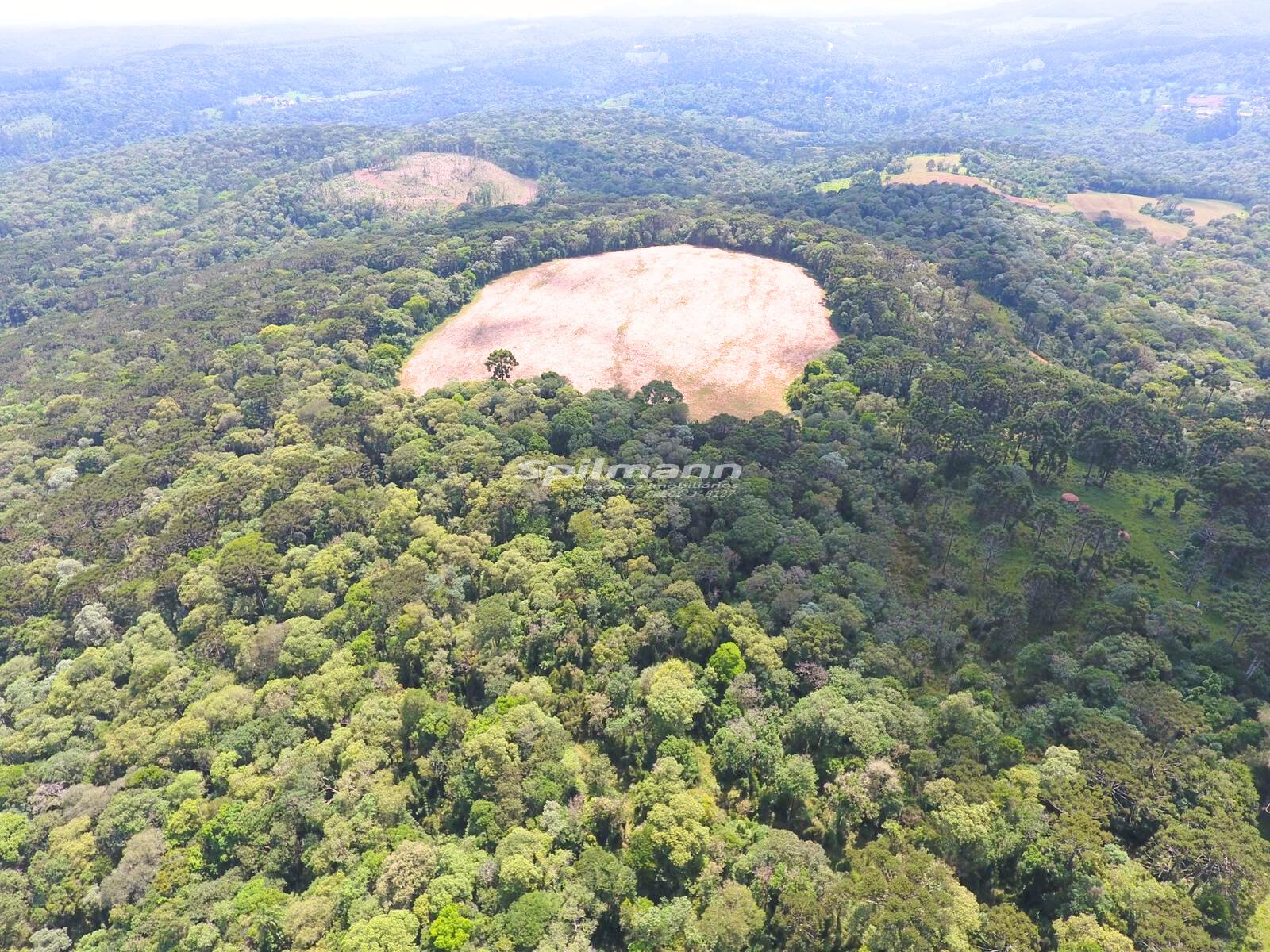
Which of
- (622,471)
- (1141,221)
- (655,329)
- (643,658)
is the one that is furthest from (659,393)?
(1141,221)

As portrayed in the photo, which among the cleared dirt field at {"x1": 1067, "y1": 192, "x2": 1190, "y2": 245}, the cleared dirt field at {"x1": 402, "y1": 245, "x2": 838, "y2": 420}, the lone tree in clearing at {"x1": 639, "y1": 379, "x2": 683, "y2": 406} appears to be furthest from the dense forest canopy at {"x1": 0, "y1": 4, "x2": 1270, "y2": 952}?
the cleared dirt field at {"x1": 1067, "y1": 192, "x2": 1190, "y2": 245}

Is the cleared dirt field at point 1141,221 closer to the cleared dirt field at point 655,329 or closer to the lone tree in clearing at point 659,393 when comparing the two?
the cleared dirt field at point 655,329

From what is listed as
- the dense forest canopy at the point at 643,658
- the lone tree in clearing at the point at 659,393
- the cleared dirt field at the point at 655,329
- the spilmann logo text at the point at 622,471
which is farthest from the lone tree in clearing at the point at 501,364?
the spilmann logo text at the point at 622,471

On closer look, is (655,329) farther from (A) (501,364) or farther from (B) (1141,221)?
(B) (1141,221)

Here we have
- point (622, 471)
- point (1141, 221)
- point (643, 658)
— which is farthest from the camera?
point (1141, 221)

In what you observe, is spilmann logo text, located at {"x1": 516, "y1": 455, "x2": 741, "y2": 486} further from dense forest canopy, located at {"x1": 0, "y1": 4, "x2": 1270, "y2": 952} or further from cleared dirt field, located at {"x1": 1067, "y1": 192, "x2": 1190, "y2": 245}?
cleared dirt field, located at {"x1": 1067, "y1": 192, "x2": 1190, "y2": 245}

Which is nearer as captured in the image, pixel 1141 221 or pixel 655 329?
pixel 655 329
